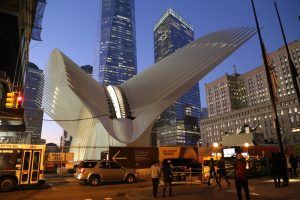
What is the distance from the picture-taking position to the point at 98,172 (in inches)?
731

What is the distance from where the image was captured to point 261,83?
490 feet

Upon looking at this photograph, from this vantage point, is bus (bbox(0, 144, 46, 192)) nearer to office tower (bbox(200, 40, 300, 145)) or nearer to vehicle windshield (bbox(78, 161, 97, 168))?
vehicle windshield (bbox(78, 161, 97, 168))

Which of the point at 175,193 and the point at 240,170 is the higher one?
the point at 240,170

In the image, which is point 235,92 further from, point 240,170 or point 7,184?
point 240,170

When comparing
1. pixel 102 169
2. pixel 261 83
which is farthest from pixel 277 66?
pixel 102 169

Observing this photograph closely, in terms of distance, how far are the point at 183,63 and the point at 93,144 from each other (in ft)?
54.0

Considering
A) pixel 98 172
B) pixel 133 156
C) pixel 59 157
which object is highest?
pixel 59 157

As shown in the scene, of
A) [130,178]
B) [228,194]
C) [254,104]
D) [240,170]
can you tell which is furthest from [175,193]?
[254,104]

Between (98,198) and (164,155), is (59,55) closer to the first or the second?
(164,155)

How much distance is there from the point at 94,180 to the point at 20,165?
4741mm

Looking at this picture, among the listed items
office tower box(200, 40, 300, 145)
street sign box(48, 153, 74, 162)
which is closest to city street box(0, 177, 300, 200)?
street sign box(48, 153, 74, 162)

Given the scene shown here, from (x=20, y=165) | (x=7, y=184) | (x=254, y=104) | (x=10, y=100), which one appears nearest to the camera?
(x=10, y=100)

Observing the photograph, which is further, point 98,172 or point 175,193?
→ point 98,172

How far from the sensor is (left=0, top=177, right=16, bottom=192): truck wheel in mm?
15883
